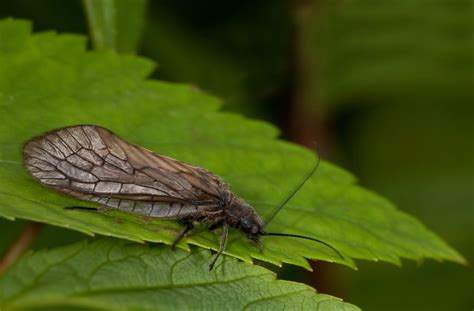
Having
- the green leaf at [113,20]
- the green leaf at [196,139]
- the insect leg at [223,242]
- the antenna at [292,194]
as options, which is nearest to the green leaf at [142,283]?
the insect leg at [223,242]

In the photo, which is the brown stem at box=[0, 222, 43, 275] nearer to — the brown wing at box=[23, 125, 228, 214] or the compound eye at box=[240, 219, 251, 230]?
the brown wing at box=[23, 125, 228, 214]

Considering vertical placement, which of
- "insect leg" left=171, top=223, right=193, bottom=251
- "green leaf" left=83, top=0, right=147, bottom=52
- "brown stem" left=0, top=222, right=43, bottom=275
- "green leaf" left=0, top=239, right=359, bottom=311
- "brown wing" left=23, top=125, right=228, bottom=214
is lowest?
"brown stem" left=0, top=222, right=43, bottom=275

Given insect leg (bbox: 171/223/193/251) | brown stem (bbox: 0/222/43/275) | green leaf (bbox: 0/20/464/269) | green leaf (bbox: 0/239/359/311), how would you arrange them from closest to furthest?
green leaf (bbox: 0/239/359/311), insect leg (bbox: 171/223/193/251), brown stem (bbox: 0/222/43/275), green leaf (bbox: 0/20/464/269)

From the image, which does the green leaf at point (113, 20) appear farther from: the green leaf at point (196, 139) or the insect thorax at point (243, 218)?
the insect thorax at point (243, 218)

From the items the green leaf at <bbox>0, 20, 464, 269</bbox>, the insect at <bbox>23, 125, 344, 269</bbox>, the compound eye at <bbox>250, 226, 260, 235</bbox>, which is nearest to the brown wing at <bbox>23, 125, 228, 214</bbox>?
the insect at <bbox>23, 125, 344, 269</bbox>

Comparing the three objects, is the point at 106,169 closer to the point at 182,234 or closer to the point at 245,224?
the point at 182,234
